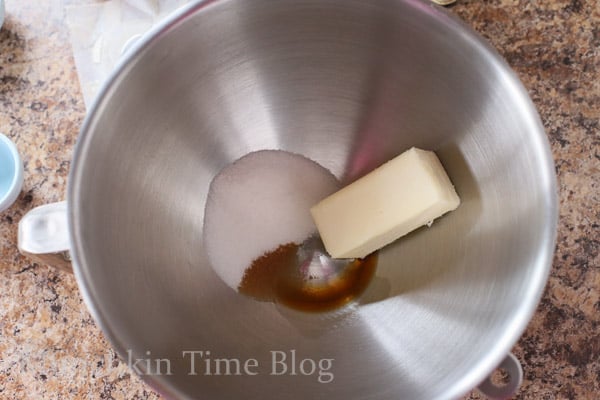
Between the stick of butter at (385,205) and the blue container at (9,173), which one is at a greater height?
the blue container at (9,173)

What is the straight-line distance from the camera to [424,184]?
2.73 ft

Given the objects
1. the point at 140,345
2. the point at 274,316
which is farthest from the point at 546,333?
the point at 140,345

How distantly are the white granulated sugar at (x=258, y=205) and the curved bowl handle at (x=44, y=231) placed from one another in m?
0.22

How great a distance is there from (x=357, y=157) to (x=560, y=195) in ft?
1.02

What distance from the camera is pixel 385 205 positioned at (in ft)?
2.83

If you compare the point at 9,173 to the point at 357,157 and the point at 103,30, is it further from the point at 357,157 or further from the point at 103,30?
the point at 357,157

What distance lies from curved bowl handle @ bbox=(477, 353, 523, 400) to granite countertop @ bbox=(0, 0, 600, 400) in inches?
5.2

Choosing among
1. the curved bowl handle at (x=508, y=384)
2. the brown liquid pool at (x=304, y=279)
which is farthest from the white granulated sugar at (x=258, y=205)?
the curved bowl handle at (x=508, y=384)

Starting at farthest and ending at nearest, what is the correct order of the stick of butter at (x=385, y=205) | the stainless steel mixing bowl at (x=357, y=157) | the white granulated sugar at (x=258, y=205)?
the white granulated sugar at (x=258, y=205)
the stick of butter at (x=385, y=205)
the stainless steel mixing bowl at (x=357, y=157)

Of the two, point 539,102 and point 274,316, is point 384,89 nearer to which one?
point 539,102

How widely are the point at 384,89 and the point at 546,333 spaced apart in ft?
1.39

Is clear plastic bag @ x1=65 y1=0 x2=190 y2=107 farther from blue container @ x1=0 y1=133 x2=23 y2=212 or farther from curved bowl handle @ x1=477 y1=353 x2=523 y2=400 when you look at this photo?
curved bowl handle @ x1=477 y1=353 x2=523 y2=400

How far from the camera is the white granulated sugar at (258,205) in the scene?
3.06 ft

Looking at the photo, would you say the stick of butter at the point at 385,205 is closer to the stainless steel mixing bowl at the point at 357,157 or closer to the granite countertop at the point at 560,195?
the stainless steel mixing bowl at the point at 357,157
